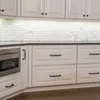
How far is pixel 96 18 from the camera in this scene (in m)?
4.47

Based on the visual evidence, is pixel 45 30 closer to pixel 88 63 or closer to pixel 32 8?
pixel 32 8

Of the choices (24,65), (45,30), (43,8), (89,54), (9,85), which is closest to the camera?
(9,85)

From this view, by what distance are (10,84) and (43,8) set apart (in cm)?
157

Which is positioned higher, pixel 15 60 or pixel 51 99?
pixel 15 60

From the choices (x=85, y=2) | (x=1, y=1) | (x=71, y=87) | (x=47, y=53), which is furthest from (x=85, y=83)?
(x=1, y=1)

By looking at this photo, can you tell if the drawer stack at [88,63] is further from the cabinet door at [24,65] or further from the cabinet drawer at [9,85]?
the cabinet drawer at [9,85]

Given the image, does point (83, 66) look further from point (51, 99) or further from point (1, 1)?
point (1, 1)

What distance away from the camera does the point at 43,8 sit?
415 cm

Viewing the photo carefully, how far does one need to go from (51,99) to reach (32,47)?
87 cm

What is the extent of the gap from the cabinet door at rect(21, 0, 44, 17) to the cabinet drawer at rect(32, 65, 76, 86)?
3.23ft

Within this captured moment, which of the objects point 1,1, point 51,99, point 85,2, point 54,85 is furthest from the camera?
A: point 85,2

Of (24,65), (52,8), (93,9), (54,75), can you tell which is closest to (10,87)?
(24,65)

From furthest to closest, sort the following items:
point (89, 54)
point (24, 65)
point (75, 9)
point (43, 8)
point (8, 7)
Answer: point (75, 9), point (43, 8), point (89, 54), point (8, 7), point (24, 65)

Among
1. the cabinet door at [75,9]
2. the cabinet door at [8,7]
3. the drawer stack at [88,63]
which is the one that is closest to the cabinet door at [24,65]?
the cabinet door at [8,7]
